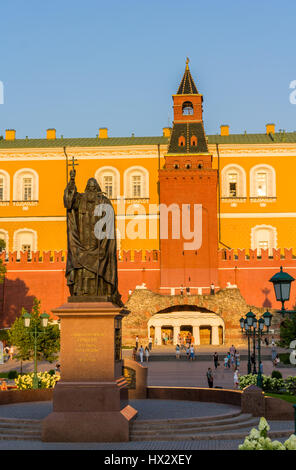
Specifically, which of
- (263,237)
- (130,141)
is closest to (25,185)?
(130,141)

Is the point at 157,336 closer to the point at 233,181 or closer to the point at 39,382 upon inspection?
the point at 233,181

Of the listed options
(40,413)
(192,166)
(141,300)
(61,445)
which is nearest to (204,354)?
(141,300)

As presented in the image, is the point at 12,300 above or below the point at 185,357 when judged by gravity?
above

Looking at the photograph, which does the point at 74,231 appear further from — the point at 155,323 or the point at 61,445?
the point at 155,323

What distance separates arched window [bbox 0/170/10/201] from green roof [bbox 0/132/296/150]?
8.40ft

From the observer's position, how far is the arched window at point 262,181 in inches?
2285

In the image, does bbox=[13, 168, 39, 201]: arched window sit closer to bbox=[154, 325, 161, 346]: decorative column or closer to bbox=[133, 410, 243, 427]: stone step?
bbox=[154, 325, 161, 346]: decorative column

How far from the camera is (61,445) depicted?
39.7 ft

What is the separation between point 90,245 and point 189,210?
126 ft

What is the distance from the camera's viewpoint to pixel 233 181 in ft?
193

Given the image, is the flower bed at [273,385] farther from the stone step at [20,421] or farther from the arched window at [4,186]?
the arched window at [4,186]

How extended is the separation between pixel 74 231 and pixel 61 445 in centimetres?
420

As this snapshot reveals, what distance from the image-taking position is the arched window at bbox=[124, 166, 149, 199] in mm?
59000
